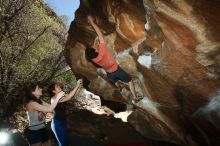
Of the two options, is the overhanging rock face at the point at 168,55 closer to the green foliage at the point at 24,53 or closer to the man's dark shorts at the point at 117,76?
the man's dark shorts at the point at 117,76

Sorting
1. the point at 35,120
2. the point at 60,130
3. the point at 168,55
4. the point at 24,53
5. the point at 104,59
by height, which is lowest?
the point at 60,130

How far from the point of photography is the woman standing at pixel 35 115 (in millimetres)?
7363

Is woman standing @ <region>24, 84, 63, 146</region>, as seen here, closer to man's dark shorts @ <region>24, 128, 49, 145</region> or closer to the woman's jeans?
man's dark shorts @ <region>24, 128, 49, 145</region>

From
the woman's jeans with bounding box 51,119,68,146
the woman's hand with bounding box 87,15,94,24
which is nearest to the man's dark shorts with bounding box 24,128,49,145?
the woman's jeans with bounding box 51,119,68,146

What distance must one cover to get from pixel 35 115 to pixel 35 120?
0.11 metres

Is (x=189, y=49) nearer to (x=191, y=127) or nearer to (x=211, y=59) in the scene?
(x=211, y=59)

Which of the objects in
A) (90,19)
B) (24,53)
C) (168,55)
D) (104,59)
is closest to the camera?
(168,55)

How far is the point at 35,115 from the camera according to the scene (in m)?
7.45

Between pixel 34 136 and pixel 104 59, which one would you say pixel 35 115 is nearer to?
pixel 34 136

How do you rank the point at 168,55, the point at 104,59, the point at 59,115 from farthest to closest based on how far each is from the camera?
the point at 104,59, the point at 59,115, the point at 168,55

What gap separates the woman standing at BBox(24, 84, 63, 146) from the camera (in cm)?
736

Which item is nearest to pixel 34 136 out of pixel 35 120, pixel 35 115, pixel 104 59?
pixel 35 120

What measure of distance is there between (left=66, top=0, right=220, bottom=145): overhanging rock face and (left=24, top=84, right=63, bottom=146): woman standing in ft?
8.04

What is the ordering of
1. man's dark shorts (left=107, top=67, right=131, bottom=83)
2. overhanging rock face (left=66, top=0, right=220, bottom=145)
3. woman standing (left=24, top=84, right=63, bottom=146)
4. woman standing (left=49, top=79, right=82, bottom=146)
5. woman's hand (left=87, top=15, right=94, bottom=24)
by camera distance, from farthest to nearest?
woman's hand (left=87, top=15, right=94, bottom=24) → man's dark shorts (left=107, top=67, right=131, bottom=83) → woman standing (left=49, top=79, right=82, bottom=146) → woman standing (left=24, top=84, right=63, bottom=146) → overhanging rock face (left=66, top=0, right=220, bottom=145)
